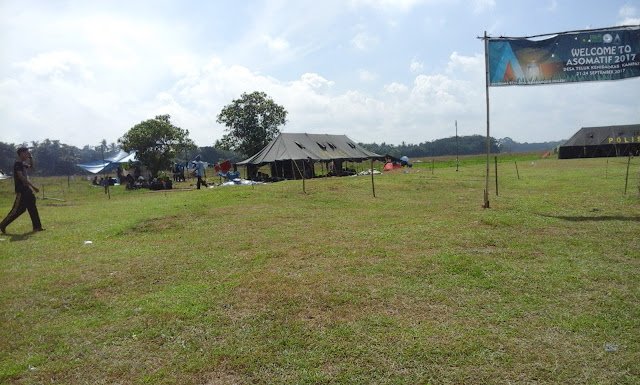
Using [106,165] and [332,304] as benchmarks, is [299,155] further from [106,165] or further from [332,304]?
[332,304]

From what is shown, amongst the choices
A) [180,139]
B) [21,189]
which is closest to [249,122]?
[180,139]

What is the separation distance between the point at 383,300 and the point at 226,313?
1.91 metres

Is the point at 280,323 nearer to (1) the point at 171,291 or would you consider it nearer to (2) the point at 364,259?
(1) the point at 171,291

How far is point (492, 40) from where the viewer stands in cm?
1174

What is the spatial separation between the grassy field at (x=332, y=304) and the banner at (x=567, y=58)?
3.59 meters

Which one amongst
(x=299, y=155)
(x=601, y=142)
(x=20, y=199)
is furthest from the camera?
(x=601, y=142)

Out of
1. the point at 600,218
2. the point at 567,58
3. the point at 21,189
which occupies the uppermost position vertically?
the point at 567,58

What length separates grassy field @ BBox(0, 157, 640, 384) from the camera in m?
4.09

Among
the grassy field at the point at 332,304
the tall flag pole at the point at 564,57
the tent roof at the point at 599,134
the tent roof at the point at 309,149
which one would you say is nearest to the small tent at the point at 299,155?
the tent roof at the point at 309,149

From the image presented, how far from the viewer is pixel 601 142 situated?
63.9 metres

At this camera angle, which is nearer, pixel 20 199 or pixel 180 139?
pixel 20 199

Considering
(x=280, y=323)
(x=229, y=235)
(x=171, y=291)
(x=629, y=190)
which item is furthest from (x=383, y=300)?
(x=629, y=190)

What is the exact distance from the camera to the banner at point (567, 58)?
35.7 ft

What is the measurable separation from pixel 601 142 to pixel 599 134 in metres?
1.73
